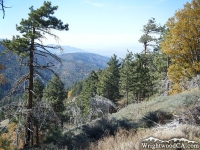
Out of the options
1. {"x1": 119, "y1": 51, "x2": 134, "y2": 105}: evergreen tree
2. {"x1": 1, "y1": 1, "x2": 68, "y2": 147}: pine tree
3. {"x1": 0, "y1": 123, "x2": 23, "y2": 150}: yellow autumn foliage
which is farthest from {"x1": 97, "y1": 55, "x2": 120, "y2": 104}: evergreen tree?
{"x1": 1, "y1": 1, "x2": 68, "y2": 147}: pine tree

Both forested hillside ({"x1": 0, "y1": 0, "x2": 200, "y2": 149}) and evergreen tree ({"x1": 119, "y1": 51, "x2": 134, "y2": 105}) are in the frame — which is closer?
forested hillside ({"x1": 0, "y1": 0, "x2": 200, "y2": 149})

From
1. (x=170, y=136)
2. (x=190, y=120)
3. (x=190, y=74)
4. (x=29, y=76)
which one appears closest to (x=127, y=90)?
(x=190, y=74)

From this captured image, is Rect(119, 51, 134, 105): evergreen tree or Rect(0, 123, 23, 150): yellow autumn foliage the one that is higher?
Rect(119, 51, 134, 105): evergreen tree

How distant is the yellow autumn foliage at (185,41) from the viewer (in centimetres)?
1435

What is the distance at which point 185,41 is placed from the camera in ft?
48.3

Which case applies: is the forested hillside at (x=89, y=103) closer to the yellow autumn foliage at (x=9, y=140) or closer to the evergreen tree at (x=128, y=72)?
the yellow autumn foliage at (x=9, y=140)

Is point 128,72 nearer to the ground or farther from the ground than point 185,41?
nearer to the ground

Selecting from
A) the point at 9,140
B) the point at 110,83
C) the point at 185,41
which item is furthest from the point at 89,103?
the point at 110,83

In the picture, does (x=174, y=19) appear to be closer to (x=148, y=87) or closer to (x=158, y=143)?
(x=158, y=143)

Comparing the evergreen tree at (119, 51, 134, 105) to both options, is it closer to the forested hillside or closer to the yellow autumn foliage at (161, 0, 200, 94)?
the forested hillside

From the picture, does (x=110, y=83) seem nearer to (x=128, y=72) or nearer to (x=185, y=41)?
(x=128, y=72)

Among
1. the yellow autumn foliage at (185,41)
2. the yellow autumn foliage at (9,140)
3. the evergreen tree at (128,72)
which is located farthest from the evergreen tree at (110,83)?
the yellow autumn foliage at (9,140)

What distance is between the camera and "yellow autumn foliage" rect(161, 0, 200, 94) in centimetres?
1435

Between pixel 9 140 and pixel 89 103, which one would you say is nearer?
pixel 9 140
